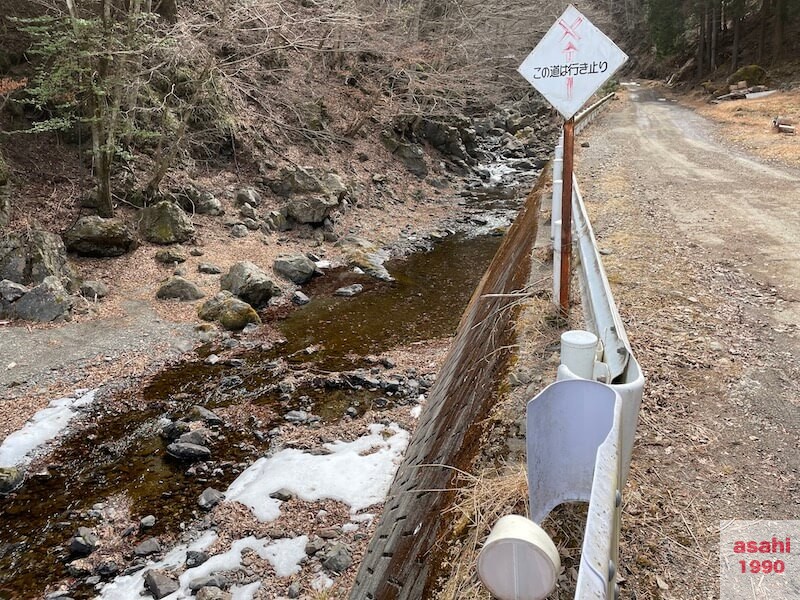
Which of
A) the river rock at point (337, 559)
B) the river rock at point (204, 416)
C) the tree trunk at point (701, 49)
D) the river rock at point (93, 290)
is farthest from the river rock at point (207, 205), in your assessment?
the tree trunk at point (701, 49)

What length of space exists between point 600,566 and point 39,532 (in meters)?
5.71

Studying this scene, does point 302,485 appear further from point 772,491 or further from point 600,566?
point 600,566

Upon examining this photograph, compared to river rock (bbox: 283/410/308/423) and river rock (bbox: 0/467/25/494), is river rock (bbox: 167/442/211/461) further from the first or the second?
river rock (bbox: 0/467/25/494)

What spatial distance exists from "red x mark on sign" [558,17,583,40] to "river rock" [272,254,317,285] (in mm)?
8823

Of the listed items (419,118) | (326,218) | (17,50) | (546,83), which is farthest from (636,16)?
(546,83)

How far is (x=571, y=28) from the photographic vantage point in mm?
3795

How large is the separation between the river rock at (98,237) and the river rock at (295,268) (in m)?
3.02

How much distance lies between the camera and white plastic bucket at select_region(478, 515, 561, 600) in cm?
164

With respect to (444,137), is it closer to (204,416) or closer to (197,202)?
(197,202)

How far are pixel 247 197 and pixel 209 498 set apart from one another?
10.2 metres

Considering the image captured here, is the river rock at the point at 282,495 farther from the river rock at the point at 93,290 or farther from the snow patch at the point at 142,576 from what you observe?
the river rock at the point at 93,290

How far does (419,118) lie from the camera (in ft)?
74.1

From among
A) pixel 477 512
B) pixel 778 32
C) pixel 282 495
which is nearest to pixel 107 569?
pixel 282 495

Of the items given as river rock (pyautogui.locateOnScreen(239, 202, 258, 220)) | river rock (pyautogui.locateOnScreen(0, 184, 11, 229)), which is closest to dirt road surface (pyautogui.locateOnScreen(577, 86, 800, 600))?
river rock (pyautogui.locateOnScreen(239, 202, 258, 220))
